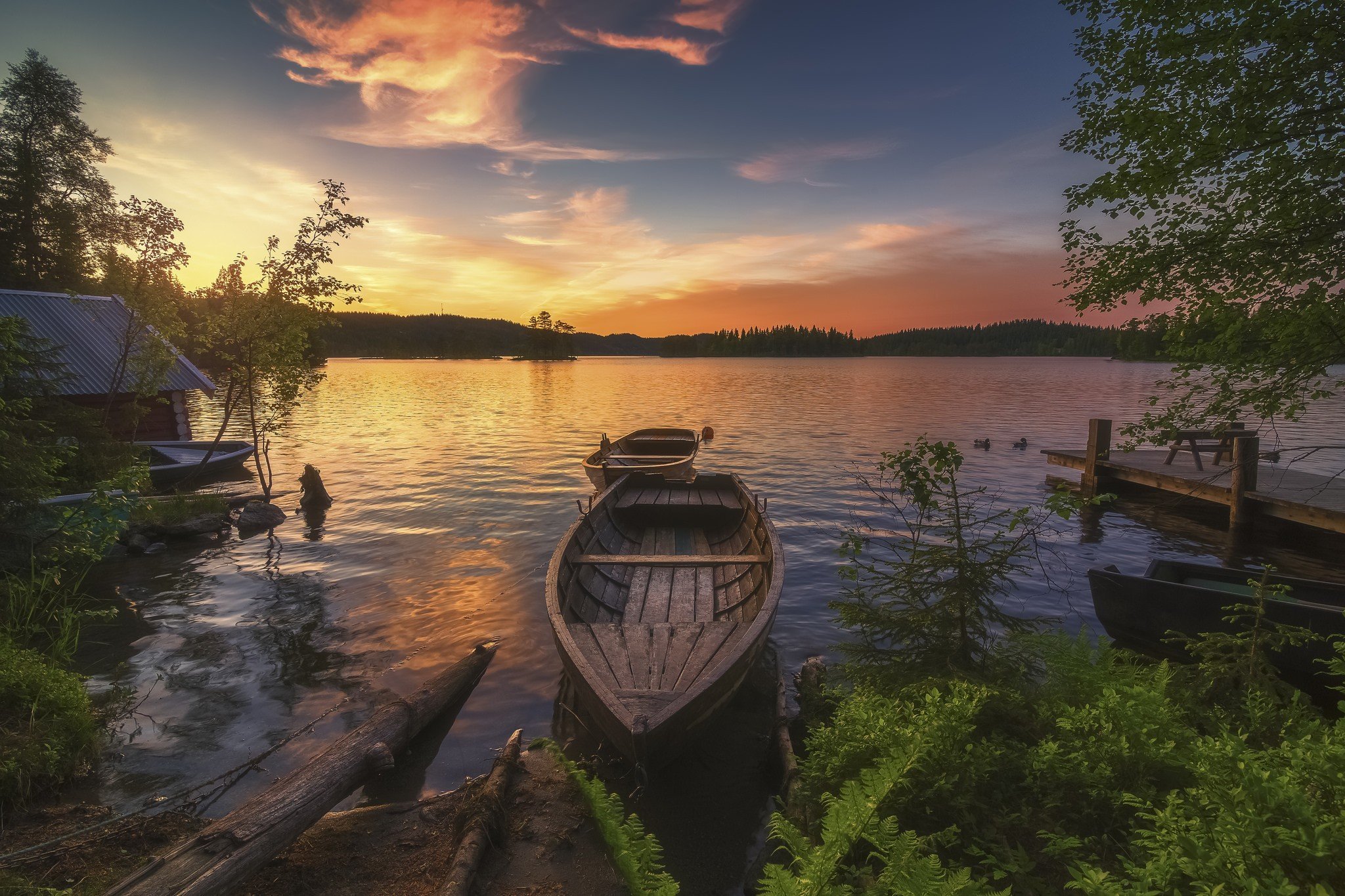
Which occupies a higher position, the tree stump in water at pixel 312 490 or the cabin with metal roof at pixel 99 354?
the cabin with metal roof at pixel 99 354

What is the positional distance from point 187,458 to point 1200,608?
28.7 metres

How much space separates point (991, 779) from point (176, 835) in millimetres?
6989

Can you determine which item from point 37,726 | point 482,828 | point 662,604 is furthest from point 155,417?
point 482,828

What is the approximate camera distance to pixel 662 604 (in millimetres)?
9555

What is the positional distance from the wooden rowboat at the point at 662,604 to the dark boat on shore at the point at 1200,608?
5593 millimetres

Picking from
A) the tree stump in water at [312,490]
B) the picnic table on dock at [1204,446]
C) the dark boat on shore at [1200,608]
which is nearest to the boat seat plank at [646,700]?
the dark boat on shore at [1200,608]

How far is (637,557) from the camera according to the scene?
1091cm

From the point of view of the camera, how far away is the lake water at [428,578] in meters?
7.76

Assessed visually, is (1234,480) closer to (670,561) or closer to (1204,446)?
(1204,446)

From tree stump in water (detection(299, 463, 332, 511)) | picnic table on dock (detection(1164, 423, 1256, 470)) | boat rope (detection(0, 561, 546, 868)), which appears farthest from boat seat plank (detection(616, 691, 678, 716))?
picnic table on dock (detection(1164, 423, 1256, 470))

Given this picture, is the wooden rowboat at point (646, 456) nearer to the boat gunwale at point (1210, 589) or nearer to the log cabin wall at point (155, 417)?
the boat gunwale at point (1210, 589)

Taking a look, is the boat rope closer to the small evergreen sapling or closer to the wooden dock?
the small evergreen sapling

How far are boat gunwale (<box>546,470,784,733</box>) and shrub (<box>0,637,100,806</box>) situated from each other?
5130mm

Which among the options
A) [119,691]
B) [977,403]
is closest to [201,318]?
[119,691]
